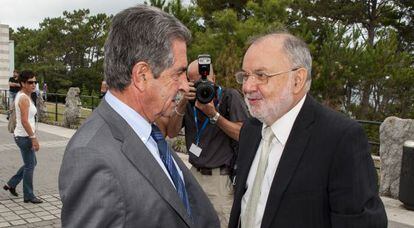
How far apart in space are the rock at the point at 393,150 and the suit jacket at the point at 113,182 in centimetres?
555

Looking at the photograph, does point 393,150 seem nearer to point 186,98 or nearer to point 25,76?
point 186,98

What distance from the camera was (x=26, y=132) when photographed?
6.06 metres

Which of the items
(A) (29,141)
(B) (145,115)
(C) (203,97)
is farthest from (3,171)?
(B) (145,115)

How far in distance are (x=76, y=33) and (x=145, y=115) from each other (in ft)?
182

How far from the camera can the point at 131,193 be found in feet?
4.69

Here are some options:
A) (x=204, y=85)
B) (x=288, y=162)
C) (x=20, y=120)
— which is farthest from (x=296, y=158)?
(x=20, y=120)

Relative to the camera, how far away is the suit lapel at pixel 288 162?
2070 mm

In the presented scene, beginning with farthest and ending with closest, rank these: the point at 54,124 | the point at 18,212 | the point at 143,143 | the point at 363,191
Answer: the point at 54,124 < the point at 18,212 < the point at 363,191 < the point at 143,143

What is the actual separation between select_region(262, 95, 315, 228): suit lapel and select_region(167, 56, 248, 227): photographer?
1.32 metres

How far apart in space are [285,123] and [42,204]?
486 centimetres

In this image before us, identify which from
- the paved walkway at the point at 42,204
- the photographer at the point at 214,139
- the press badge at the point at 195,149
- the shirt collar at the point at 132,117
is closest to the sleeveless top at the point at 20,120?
the paved walkway at the point at 42,204

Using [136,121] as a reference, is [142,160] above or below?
below

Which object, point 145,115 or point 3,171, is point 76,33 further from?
point 145,115

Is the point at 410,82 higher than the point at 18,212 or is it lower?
higher
